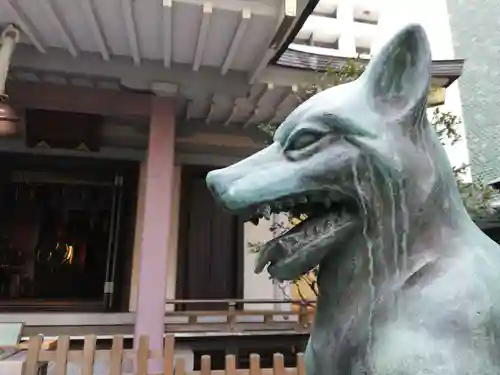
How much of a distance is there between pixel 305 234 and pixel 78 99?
210 inches

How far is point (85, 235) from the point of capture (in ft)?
29.7

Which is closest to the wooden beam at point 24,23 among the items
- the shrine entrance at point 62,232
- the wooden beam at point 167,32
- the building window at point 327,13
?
the wooden beam at point 167,32

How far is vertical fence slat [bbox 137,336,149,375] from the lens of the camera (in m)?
3.98

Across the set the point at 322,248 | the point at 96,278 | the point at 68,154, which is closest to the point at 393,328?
the point at 322,248

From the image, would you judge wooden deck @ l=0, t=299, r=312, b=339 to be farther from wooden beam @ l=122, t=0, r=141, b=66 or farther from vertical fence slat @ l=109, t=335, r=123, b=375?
wooden beam @ l=122, t=0, r=141, b=66

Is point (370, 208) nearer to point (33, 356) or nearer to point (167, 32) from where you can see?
point (33, 356)

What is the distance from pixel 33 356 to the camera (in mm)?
3758

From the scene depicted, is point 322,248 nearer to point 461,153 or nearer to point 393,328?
point 393,328

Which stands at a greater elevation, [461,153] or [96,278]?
[461,153]

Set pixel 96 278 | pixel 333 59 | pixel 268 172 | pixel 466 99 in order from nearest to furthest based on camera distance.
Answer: pixel 268 172 → pixel 333 59 → pixel 96 278 → pixel 466 99

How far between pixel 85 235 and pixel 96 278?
0.84 meters

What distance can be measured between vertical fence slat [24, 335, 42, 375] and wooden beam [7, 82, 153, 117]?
10.2ft

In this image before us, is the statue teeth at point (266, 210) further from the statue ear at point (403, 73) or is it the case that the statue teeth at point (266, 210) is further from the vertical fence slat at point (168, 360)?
the vertical fence slat at point (168, 360)

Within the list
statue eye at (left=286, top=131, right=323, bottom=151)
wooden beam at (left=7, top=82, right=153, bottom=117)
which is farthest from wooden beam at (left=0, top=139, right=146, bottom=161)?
statue eye at (left=286, top=131, right=323, bottom=151)
